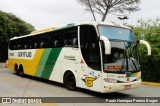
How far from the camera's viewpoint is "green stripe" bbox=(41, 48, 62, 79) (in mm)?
14906

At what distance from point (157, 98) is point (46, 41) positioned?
Result: 703 centimetres

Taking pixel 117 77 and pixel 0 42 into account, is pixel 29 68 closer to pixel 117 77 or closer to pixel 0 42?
pixel 117 77

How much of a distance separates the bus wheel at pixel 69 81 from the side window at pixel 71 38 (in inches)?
56.4

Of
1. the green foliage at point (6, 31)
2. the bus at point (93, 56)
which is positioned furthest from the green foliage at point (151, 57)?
the green foliage at point (6, 31)

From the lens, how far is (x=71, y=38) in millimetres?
13664

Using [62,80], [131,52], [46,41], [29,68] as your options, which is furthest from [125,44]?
[29,68]

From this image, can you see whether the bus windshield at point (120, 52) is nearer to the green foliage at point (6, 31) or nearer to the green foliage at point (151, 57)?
the green foliage at point (151, 57)

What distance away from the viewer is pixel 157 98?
40.0ft

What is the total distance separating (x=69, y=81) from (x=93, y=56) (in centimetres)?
262

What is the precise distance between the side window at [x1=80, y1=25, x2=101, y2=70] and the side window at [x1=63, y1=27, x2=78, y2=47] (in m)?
0.58

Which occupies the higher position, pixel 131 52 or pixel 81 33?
pixel 81 33

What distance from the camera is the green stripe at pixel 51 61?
14906mm

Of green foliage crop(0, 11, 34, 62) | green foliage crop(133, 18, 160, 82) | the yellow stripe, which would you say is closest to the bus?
the yellow stripe

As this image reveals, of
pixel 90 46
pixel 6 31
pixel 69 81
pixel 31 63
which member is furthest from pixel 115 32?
pixel 6 31
